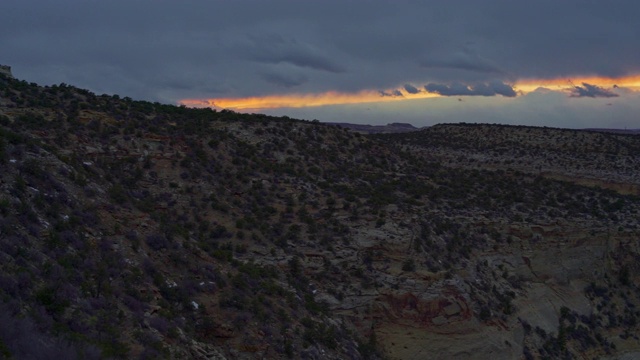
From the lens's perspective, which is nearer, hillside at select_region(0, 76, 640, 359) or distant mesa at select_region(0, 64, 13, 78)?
hillside at select_region(0, 76, 640, 359)

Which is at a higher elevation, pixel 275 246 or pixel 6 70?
pixel 6 70

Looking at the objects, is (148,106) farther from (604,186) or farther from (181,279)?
(604,186)

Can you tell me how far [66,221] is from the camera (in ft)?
46.5

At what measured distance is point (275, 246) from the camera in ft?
68.5

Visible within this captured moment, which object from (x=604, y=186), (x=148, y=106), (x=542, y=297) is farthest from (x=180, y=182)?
(x=604, y=186)

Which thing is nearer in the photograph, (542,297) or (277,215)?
(277,215)

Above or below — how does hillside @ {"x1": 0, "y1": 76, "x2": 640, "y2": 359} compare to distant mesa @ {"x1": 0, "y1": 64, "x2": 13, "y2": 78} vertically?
below

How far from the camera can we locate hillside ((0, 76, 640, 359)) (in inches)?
491

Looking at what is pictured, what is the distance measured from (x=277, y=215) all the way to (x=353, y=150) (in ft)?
43.3

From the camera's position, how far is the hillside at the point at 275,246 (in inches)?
491

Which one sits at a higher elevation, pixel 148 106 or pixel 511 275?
pixel 148 106

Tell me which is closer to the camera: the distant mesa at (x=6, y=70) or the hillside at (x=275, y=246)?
the hillside at (x=275, y=246)

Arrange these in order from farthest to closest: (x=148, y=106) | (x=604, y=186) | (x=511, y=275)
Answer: (x=604, y=186), (x=148, y=106), (x=511, y=275)

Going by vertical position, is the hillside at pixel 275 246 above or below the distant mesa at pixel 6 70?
below
